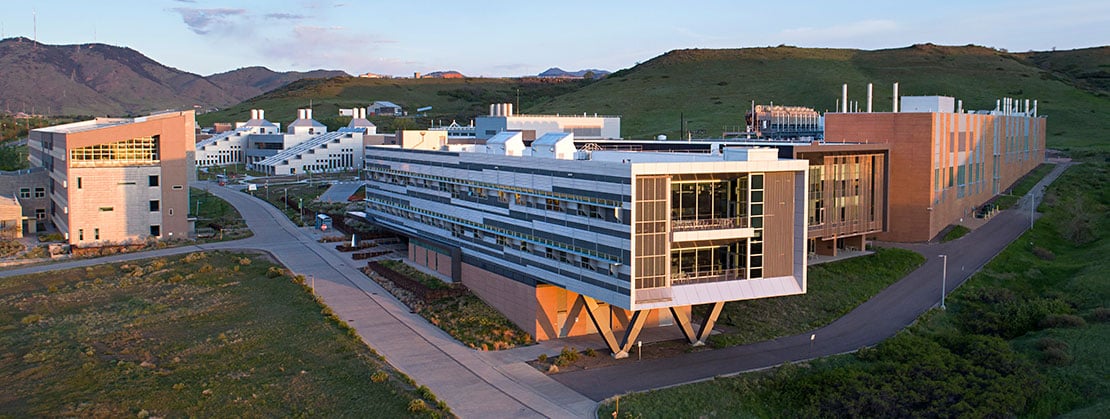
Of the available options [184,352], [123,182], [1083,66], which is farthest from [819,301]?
[1083,66]

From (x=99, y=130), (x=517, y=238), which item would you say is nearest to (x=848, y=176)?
(x=517, y=238)

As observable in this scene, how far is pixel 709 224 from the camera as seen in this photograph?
3438cm

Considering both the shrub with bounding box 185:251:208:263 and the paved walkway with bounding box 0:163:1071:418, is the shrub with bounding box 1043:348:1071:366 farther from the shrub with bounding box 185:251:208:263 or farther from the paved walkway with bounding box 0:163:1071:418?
the shrub with bounding box 185:251:208:263

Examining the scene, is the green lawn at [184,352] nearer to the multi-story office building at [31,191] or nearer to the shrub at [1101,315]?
the multi-story office building at [31,191]

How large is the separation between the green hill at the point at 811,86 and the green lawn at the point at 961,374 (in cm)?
7472

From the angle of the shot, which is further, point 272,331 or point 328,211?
point 328,211

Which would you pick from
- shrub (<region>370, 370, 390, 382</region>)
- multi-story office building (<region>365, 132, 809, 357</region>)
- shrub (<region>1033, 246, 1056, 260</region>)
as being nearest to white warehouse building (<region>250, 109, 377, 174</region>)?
multi-story office building (<region>365, 132, 809, 357</region>)

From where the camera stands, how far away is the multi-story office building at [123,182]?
6034cm

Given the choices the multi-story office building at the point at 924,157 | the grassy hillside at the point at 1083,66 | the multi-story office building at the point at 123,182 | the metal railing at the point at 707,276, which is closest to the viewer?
the metal railing at the point at 707,276

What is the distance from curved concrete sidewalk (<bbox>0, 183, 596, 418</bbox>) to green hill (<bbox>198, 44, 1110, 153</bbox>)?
69.3 meters

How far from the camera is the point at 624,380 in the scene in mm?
32250

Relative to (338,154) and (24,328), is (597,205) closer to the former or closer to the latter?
(24,328)

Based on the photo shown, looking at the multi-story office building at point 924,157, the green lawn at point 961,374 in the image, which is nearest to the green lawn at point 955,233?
the multi-story office building at point 924,157

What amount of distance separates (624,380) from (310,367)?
12.1m
